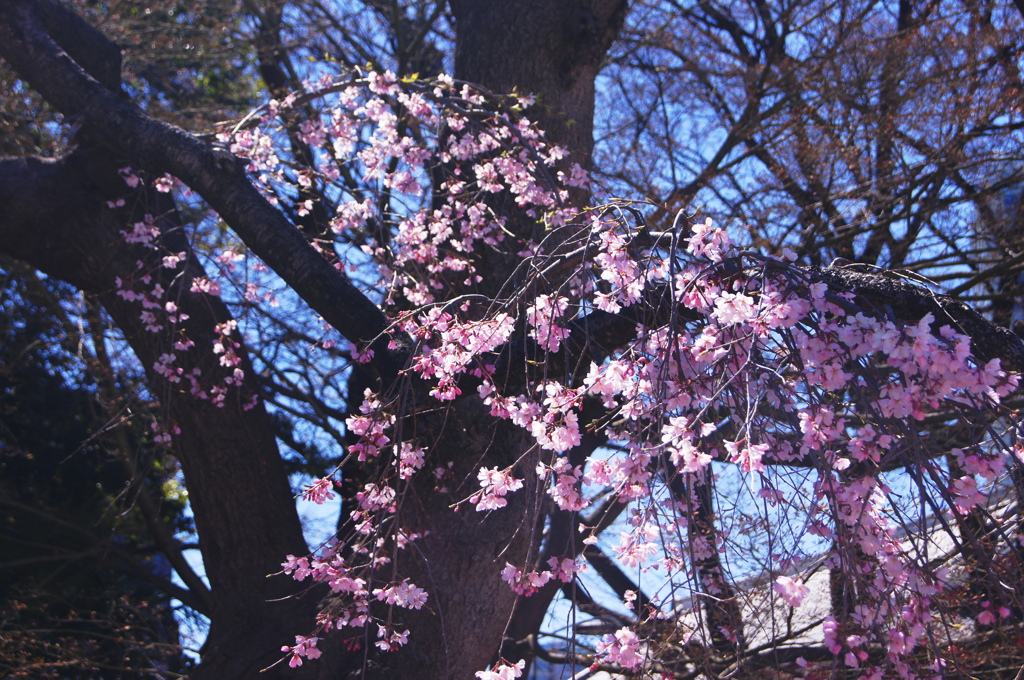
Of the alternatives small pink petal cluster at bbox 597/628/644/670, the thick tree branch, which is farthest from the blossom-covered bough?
the thick tree branch

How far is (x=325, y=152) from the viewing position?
455 centimetres

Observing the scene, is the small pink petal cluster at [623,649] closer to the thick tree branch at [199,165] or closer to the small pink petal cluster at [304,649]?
the small pink petal cluster at [304,649]

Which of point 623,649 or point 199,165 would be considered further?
point 199,165

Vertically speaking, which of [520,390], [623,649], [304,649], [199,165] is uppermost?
[199,165]

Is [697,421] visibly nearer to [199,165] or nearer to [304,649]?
[304,649]

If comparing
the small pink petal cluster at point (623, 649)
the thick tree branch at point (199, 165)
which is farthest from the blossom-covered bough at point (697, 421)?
the thick tree branch at point (199, 165)

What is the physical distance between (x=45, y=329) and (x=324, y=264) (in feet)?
15.4

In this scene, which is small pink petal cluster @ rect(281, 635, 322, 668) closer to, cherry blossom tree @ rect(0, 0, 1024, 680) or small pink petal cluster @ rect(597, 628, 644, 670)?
cherry blossom tree @ rect(0, 0, 1024, 680)

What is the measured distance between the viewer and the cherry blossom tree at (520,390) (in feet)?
6.22

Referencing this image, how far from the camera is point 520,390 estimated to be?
10.5 feet

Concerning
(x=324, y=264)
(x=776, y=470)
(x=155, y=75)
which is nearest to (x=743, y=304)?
(x=776, y=470)

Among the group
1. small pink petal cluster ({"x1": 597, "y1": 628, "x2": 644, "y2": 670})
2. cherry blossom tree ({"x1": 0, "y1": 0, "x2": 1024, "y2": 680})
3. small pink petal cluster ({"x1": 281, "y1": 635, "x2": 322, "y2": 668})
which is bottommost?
small pink petal cluster ({"x1": 597, "y1": 628, "x2": 644, "y2": 670})

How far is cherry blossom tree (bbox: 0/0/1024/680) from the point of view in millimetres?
1896

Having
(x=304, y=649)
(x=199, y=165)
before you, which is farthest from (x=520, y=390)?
(x=199, y=165)
